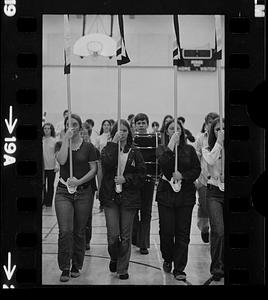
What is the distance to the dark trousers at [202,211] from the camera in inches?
29.7

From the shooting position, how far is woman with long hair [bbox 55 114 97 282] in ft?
2.44

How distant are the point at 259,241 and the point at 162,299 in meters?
0.17

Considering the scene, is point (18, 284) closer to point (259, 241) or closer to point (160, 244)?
point (160, 244)

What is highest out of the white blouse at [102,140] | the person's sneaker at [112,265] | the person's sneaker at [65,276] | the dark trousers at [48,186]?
the white blouse at [102,140]

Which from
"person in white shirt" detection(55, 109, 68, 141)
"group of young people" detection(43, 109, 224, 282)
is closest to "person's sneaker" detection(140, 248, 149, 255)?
"group of young people" detection(43, 109, 224, 282)

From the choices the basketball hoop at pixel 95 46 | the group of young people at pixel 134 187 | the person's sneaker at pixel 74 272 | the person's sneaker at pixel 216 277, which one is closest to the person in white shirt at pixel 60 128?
the group of young people at pixel 134 187

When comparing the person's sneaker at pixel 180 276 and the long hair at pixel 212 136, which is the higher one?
the long hair at pixel 212 136

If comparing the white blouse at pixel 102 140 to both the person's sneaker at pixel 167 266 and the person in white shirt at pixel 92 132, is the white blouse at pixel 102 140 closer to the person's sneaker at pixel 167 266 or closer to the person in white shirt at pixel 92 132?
the person in white shirt at pixel 92 132

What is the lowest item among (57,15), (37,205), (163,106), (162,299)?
(162,299)

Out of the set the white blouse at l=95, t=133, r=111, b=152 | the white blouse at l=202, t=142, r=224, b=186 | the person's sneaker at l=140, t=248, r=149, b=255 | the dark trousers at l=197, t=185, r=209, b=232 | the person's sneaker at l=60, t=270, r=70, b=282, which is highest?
the white blouse at l=95, t=133, r=111, b=152

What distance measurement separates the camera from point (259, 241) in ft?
2.33

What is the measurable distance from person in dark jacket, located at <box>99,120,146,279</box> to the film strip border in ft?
0.38

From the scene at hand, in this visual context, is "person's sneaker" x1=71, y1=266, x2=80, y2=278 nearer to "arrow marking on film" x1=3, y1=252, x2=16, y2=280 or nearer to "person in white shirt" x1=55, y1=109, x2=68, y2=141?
"arrow marking on film" x1=3, y1=252, x2=16, y2=280

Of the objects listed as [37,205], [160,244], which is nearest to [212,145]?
[160,244]
